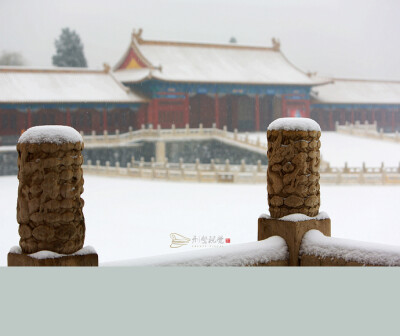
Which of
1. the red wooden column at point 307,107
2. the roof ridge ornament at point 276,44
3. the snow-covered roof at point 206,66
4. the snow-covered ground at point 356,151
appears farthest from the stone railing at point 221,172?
the snow-covered roof at point 206,66

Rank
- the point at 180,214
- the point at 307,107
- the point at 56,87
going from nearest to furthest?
the point at 180,214 < the point at 56,87 < the point at 307,107

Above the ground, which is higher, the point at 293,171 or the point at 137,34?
the point at 137,34

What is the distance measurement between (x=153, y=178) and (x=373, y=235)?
4.04 m

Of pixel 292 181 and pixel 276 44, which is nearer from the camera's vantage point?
pixel 292 181

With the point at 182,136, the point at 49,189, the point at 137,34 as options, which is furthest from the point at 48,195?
the point at 182,136

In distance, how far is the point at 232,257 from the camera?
10.8 feet

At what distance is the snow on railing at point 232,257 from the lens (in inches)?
123

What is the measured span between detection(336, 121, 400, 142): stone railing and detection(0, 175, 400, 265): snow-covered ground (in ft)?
4.28

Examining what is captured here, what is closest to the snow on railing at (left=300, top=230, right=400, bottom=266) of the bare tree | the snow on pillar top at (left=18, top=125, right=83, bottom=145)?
the snow on pillar top at (left=18, top=125, right=83, bottom=145)

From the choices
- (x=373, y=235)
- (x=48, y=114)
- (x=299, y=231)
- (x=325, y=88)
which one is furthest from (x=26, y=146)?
(x=325, y=88)

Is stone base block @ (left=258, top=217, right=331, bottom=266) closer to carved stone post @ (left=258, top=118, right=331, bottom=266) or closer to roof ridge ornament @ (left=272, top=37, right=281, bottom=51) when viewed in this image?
carved stone post @ (left=258, top=118, right=331, bottom=266)

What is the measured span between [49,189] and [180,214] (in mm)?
4741

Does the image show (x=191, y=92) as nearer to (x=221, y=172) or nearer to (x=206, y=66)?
(x=206, y=66)

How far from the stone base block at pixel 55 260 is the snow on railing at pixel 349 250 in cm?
131
